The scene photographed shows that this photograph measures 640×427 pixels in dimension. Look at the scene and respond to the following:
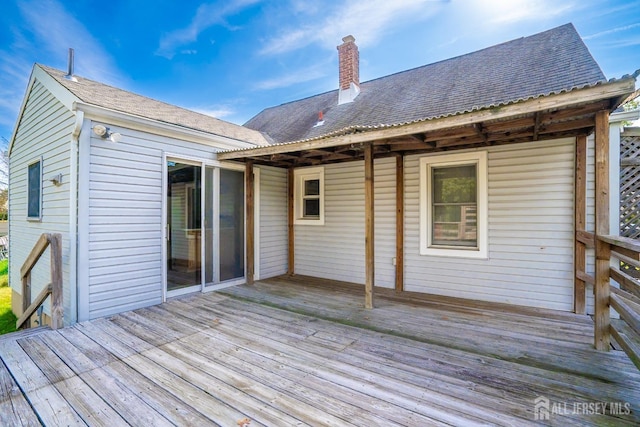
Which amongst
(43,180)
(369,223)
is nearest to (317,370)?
(369,223)

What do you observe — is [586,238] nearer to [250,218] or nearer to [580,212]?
[580,212]

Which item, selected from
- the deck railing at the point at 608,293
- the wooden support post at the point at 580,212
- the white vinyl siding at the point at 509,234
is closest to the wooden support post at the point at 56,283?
the white vinyl siding at the point at 509,234

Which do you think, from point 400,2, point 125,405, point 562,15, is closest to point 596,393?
point 125,405

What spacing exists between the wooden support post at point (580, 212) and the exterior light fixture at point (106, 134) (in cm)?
635

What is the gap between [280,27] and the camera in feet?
26.0

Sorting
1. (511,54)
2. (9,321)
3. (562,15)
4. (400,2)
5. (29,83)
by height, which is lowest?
(9,321)

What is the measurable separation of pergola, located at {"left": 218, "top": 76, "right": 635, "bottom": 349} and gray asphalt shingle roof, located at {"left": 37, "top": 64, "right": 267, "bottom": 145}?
3.24 feet

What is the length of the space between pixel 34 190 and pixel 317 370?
6066 mm

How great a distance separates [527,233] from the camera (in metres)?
4.13

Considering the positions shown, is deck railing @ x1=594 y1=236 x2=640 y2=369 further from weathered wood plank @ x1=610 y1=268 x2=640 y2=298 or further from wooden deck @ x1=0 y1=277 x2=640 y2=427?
wooden deck @ x1=0 y1=277 x2=640 y2=427

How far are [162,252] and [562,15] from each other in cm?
885

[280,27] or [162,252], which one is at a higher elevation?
[280,27]

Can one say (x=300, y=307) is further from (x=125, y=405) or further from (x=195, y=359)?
(x=125, y=405)

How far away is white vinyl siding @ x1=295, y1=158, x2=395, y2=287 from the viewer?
526cm
